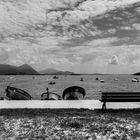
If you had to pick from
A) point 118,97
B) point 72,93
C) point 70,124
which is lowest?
point 72,93

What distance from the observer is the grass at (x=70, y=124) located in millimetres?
6133

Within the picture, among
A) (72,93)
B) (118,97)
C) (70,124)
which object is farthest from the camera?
(72,93)

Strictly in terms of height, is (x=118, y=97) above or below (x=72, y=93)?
above

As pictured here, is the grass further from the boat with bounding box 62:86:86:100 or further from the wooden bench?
the boat with bounding box 62:86:86:100

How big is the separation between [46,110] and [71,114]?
153cm

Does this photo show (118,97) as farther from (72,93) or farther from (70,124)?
(72,93)

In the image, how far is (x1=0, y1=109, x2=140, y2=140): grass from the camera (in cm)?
613

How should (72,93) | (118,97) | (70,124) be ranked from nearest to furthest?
(70,124), (118,97), (72,93)

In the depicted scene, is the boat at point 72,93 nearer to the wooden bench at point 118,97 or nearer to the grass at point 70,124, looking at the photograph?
the wooden bench at point 118,97

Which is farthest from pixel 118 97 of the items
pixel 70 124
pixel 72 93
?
pixel 72 93

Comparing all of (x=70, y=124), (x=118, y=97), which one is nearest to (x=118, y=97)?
(x=118, y=97)

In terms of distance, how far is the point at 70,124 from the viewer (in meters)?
7.17

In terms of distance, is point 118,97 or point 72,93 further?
point 72,93

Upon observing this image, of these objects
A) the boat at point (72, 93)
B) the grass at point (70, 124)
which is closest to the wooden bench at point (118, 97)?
the grass at point (70, 124)
